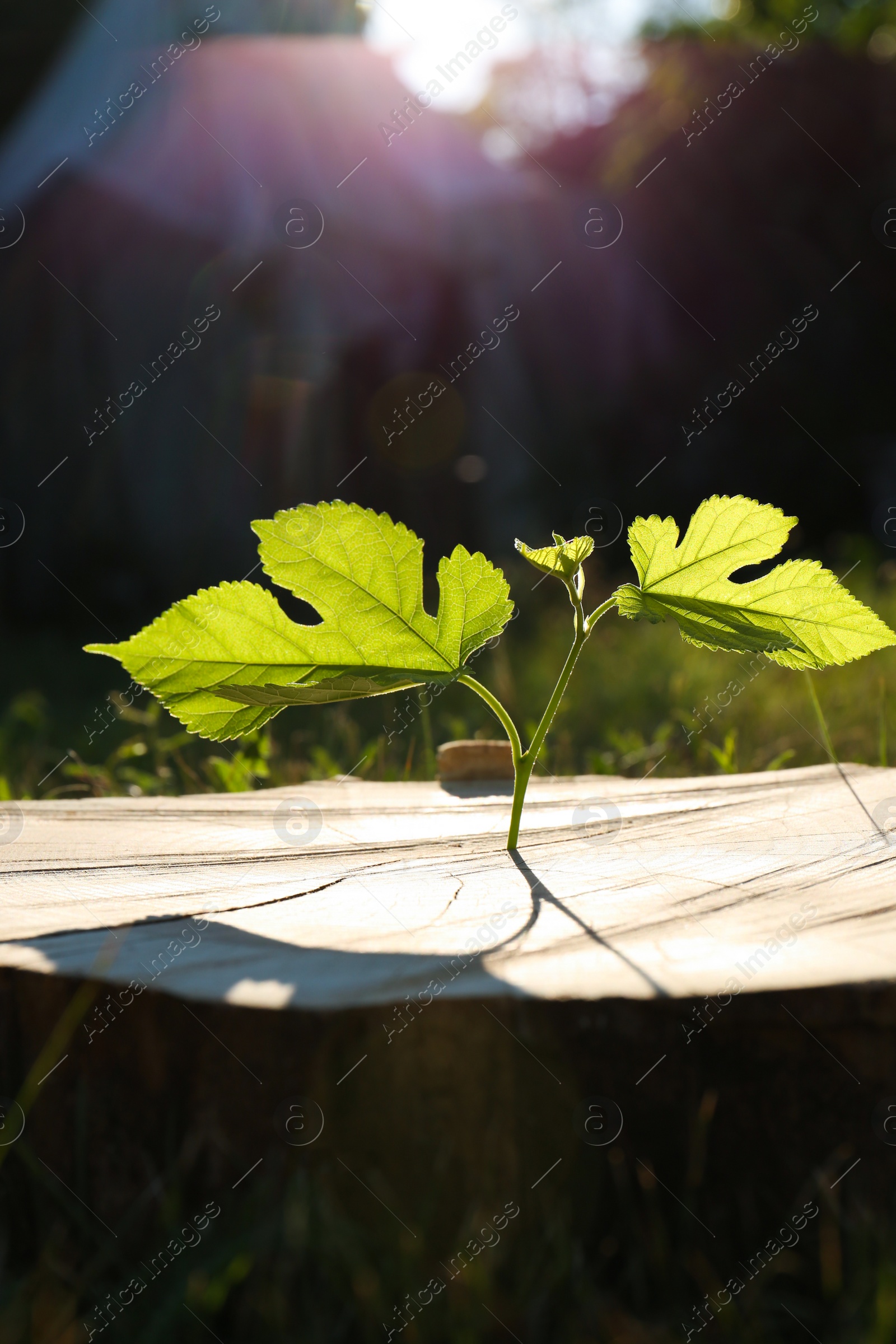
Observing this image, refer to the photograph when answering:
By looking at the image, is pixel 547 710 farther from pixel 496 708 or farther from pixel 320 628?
pixel 320 628

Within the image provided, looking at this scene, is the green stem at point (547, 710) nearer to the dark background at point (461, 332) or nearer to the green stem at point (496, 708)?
the green stem at point (496, 708)

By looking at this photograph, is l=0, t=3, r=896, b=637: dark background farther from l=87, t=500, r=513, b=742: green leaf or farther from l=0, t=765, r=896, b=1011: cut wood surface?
l=87, t=500, r=513, b=742: green leaf

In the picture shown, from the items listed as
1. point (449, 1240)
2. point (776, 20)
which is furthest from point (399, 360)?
point (776, 20)

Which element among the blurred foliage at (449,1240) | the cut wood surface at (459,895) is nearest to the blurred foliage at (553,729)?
the cut wood surface at (459,895)

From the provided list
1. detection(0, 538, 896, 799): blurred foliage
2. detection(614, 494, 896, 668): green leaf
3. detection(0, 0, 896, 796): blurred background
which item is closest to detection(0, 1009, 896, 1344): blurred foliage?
detection(614, 494, 896, 668): green leaf

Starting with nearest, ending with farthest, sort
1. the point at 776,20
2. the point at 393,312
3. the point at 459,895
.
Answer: the point at 459,895, the point at 393,312, the point at 776,20

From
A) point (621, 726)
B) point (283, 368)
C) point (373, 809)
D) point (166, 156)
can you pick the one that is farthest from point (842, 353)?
point (373, 809)
